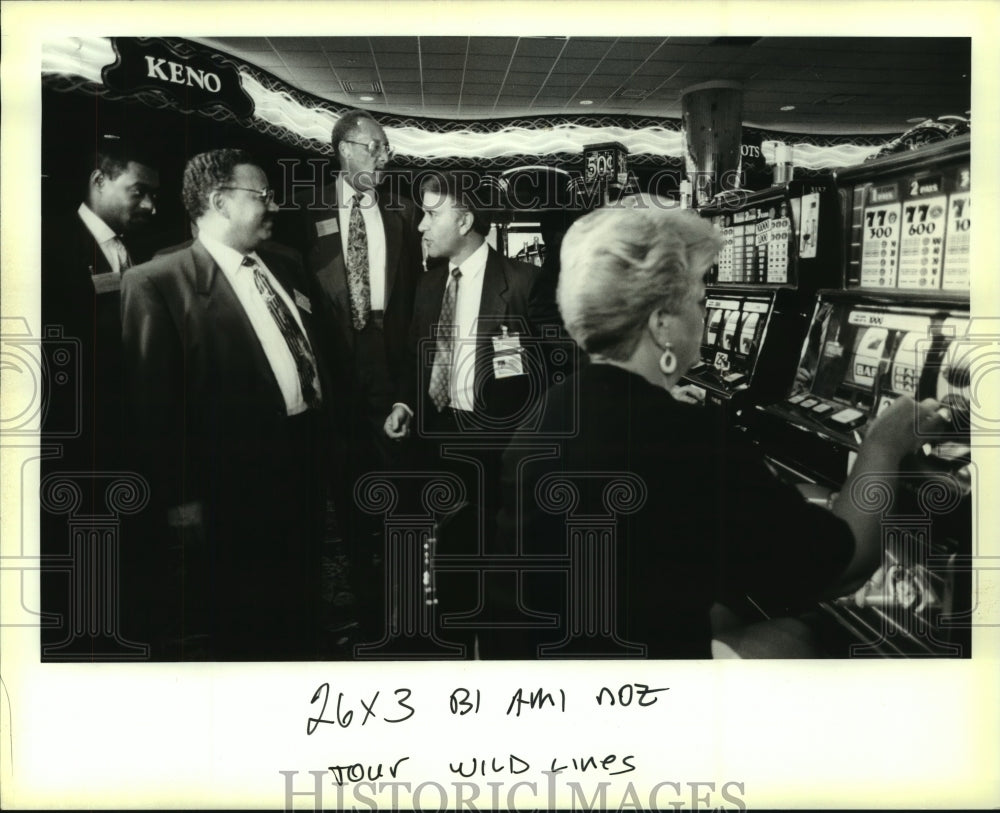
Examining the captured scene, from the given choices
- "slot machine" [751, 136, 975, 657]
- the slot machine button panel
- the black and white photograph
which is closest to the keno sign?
the black and white photograph

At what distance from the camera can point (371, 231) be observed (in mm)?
3326

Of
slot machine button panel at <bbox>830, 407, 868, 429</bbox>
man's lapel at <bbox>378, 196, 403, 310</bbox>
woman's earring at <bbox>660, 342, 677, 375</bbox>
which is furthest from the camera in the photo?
man's lapel at <bbox>378, 196, 403, 310</bbox>

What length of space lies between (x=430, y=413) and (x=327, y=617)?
2.48ft

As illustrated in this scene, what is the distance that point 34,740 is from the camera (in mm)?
3436

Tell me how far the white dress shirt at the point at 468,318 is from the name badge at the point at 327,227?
0.42 m

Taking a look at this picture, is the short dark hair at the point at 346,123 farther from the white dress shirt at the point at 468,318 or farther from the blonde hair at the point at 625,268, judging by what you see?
the blonde hair at the point at 625,268

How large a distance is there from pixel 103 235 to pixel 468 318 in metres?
1.21

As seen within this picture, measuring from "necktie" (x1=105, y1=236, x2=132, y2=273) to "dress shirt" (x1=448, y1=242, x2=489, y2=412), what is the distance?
1.07 metres

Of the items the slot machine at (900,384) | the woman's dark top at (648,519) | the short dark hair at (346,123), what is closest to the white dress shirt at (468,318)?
the woman's dark top at (648,519)

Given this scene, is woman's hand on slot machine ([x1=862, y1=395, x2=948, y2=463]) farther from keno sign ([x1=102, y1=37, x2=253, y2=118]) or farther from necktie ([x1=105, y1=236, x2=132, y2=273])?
necktie ([x1=105, y1=236, x2=132, y2=273])

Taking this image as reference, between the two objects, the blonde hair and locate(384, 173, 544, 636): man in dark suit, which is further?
locate(384, 173, 544, 636): man in dark suit

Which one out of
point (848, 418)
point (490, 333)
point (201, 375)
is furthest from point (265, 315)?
point (848, 418)

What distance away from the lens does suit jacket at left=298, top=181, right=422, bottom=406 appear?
3.31 metres

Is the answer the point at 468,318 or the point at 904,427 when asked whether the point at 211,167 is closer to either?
the point at 468,318
